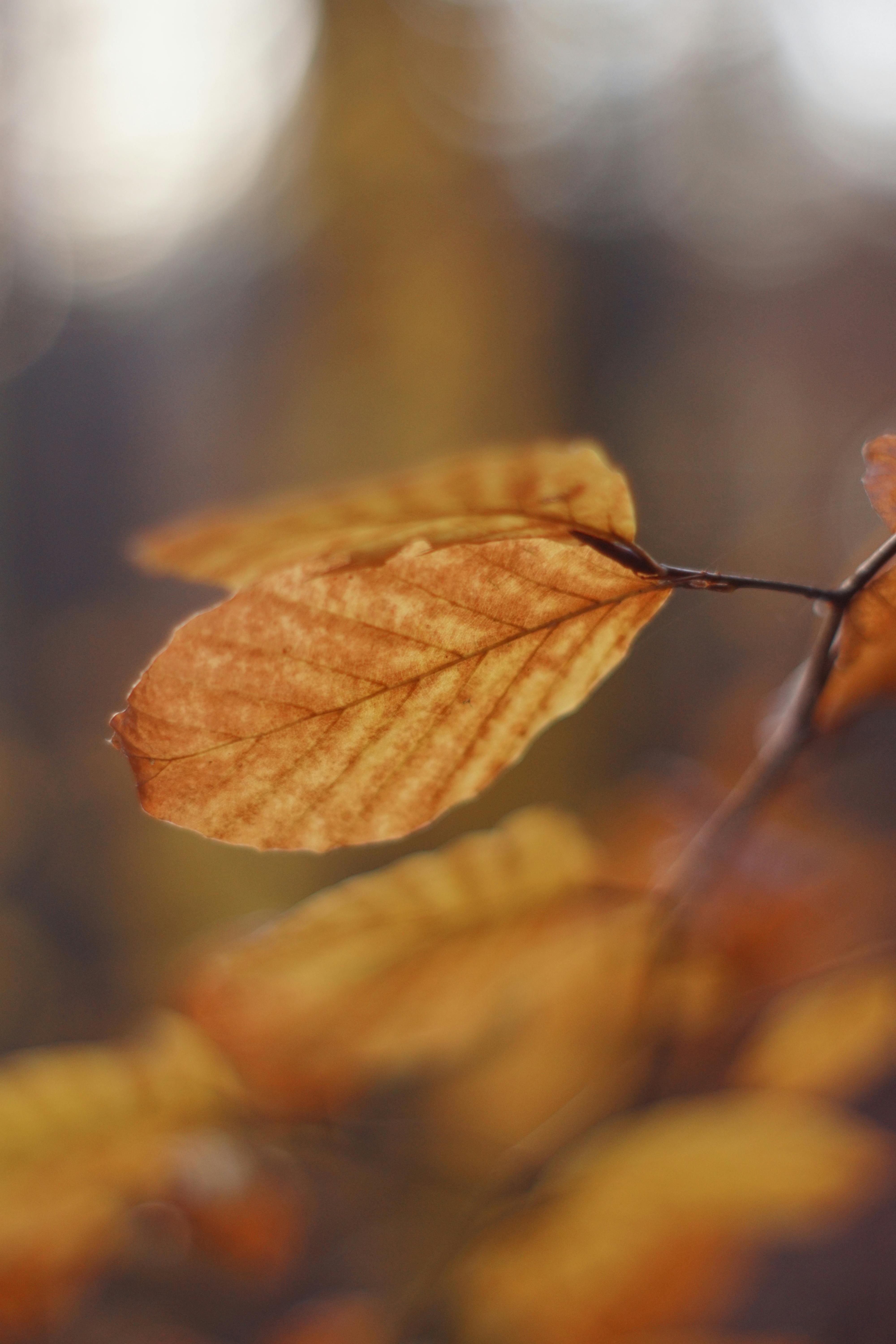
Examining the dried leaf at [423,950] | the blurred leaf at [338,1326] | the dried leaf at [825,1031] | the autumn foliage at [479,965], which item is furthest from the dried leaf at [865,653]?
the blurred leaf at [338,1326]

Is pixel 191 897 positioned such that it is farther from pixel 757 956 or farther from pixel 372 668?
pixel 372 668

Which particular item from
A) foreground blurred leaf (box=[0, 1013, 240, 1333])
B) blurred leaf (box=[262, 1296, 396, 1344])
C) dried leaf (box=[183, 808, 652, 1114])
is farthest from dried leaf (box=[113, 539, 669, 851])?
blurred leaf (box=[262, 1296, 396, 1344])

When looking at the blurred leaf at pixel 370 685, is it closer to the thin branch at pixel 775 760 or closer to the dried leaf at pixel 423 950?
the thin branch at pixel 775 760

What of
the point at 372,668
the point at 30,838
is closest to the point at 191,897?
the point at 30,838

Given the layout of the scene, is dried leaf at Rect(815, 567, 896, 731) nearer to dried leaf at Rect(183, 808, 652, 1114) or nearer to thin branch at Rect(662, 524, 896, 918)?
A: thin branch at Rect(662, 524, 896, 918)

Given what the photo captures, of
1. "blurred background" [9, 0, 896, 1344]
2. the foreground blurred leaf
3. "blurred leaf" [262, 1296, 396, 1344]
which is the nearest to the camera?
the foreground blurred leaf
